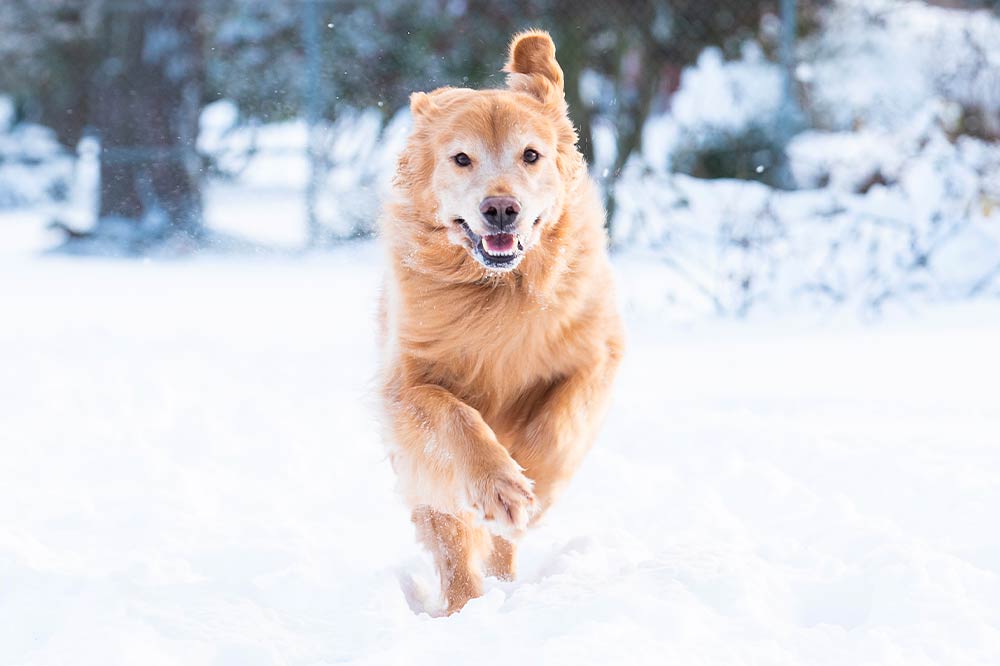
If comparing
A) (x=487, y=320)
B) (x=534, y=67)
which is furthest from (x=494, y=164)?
(x=534, y=67)

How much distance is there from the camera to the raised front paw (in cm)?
318

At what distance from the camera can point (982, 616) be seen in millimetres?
2781

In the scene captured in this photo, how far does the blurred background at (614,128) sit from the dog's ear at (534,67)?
102 cm

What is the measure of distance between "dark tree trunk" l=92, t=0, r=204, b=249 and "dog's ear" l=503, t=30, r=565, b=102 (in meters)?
7.73

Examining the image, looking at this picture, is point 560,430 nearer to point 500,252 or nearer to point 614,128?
point 500,252

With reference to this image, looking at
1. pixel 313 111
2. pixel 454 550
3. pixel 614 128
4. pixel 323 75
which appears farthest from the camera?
pixel 323 75

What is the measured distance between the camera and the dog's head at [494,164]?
11.1 ft

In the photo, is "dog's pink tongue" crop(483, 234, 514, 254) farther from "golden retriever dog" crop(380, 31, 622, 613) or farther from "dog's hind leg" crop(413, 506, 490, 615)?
"dog's hind leg" crop(413, 506, 490, 615)

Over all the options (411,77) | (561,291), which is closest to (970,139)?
(411,77)

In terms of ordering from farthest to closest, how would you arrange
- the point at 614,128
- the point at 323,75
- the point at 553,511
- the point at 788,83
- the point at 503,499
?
the point at 323,75 → the point at 614,128 → the point at 788,83 → the point at 553,511 → the point at 503,499

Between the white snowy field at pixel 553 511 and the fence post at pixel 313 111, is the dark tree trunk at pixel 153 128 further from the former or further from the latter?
the white snowy field at pixel 553 511

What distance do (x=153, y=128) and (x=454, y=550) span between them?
853 cm

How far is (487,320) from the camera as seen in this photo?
3.60 meters

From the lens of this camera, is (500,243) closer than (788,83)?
Yes
